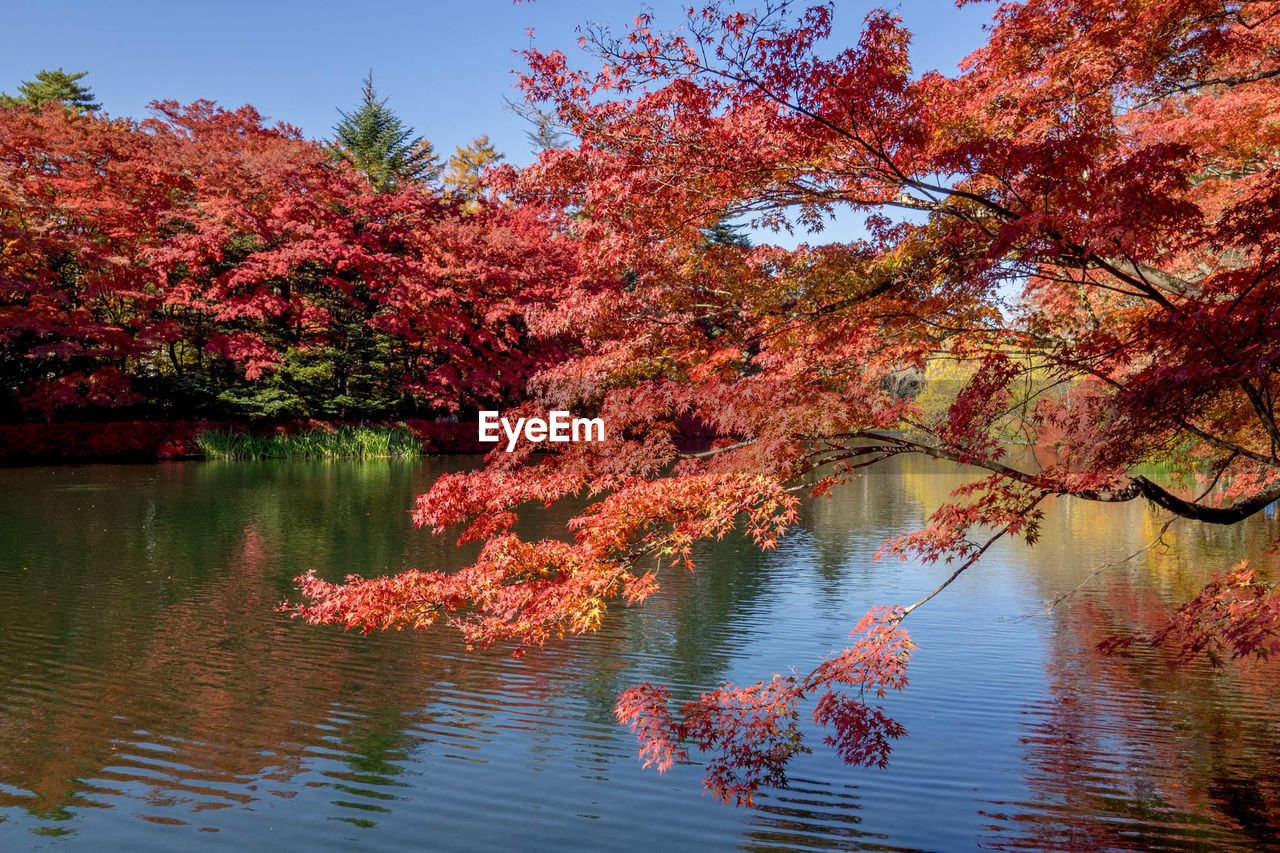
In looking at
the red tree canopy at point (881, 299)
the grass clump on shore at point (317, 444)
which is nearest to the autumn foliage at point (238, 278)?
the grass clump on shore at point (317, 444)

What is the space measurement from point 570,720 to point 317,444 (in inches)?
709

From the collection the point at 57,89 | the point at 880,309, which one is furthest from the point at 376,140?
the point at 880,309

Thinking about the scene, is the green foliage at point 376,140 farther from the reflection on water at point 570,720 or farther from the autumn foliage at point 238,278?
the reflection on water at point 570,720

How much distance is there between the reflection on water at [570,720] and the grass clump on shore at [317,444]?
11.4 m

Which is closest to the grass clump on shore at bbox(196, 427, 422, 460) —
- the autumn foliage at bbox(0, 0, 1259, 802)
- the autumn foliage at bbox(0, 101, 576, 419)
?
the autumn foliage at bbox(0, 101, 576, 419)

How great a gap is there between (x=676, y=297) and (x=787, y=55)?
2.36 m

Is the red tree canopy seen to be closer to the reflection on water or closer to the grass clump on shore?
the reflection on water

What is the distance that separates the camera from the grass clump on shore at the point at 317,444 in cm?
2025

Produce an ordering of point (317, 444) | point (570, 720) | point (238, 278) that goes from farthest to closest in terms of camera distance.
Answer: point (317, 444) → point (238, 278) → point (570, 720)

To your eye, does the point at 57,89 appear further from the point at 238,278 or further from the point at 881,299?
the point at 881,299

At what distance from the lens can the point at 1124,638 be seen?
579cm

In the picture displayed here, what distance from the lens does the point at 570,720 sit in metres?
4.84

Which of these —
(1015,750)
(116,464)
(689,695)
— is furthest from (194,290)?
(1015,750)

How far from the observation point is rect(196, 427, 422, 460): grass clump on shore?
20.2 m
